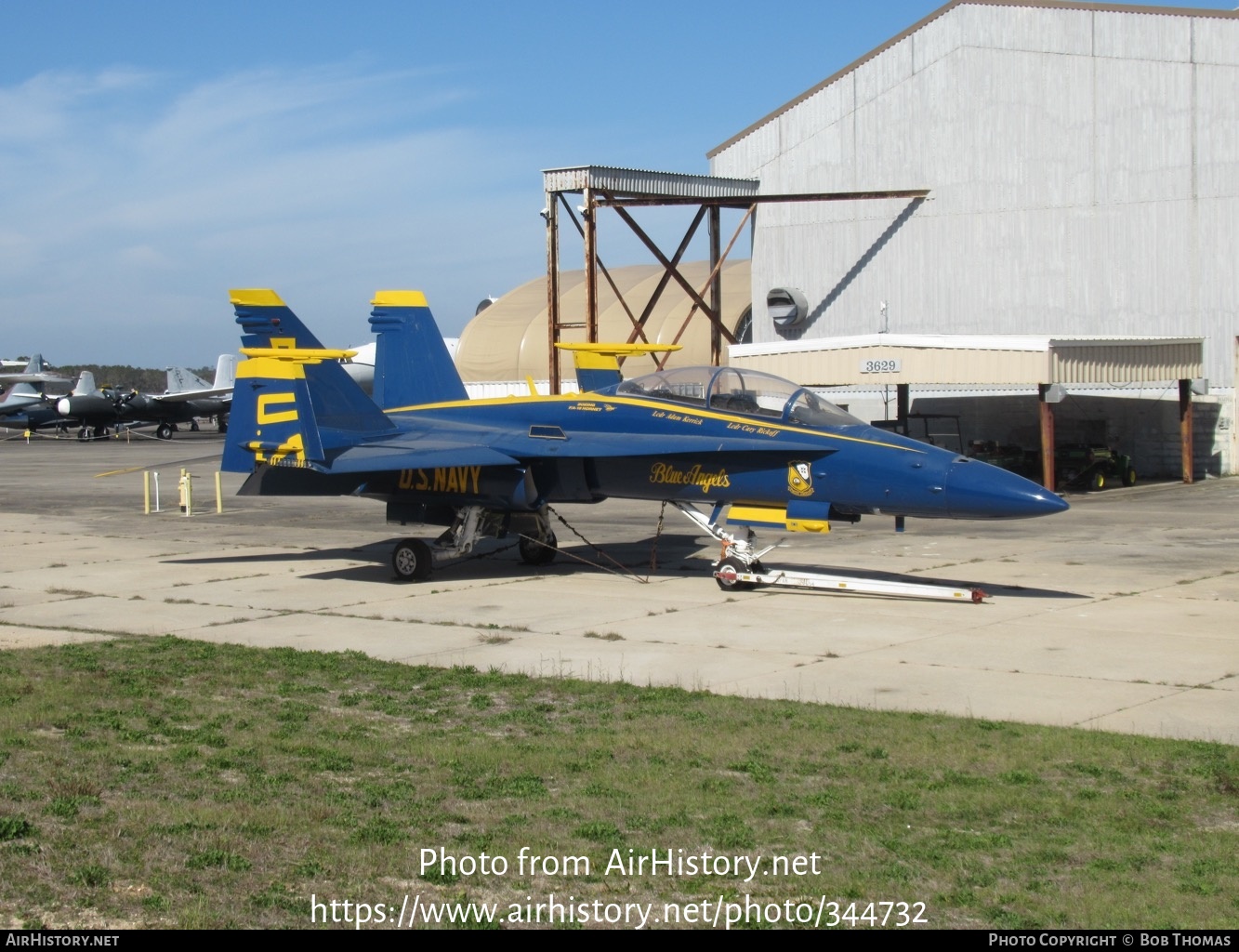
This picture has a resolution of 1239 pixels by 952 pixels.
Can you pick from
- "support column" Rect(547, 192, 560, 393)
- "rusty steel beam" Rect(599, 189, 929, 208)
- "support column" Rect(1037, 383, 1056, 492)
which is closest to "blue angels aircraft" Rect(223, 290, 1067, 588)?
"support column" Rect(1037, 383, 1056, 492)

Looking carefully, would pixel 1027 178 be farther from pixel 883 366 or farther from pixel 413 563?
pixel 413 563

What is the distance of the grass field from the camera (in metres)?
5.52

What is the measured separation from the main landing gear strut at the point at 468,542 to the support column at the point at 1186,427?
61.3ft

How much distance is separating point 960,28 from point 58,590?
27.5 meters

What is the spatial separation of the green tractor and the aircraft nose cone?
17.3 meters

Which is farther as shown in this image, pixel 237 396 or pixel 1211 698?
pixel 237 396

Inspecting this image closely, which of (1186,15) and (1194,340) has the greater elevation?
(1186,15)

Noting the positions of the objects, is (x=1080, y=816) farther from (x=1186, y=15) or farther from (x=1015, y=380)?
(x=1186, y=15)

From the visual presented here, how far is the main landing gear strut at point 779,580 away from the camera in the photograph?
13.9m

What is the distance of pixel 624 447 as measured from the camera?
1545cm

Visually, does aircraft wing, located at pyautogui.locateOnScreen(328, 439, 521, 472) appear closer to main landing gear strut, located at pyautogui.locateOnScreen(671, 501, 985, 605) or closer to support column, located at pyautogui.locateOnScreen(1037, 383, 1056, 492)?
main landing gear strut, located at pyautogui.locateOnScreen(671, 501, 985, 605)

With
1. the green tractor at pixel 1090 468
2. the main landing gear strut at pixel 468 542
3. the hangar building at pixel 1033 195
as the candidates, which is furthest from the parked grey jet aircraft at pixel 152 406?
the main landing gear strut at pixel 468 542

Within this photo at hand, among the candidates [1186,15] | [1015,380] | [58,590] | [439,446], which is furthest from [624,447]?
[1186,15]

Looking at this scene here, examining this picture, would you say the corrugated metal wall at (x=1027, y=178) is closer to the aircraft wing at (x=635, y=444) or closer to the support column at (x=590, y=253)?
the support column at (x=590, y=253)
